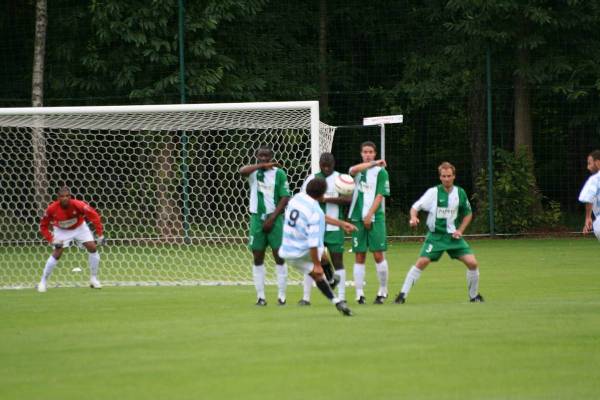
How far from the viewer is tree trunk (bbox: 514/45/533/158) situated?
26.2m

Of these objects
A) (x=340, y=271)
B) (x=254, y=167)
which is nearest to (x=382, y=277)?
(x=340, y=271)

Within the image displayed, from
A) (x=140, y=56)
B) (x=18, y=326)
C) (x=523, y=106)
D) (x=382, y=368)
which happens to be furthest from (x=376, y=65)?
(x=382, y=368)

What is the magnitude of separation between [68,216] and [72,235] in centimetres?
29

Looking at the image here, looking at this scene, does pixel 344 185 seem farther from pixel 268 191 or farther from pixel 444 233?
pixel 444 233

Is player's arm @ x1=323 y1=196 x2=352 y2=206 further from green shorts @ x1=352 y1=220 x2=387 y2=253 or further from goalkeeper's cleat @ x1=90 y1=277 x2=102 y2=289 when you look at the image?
goalkeeper's cleat @ x1=90 y1=277 x2=102 y2=289

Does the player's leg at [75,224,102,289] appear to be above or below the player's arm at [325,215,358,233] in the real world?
below

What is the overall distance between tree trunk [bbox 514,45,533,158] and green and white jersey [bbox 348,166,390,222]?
1447 cm

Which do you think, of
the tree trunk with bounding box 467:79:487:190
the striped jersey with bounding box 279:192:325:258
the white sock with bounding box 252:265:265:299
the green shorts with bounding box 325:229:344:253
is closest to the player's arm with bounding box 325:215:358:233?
the green shorts with bounding box 325:229:344:253

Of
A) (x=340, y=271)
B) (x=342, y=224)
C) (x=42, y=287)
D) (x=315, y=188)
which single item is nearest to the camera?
(x=315, y=188)

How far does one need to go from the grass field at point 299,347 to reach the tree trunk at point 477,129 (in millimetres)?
14278

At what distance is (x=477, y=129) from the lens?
27.8m

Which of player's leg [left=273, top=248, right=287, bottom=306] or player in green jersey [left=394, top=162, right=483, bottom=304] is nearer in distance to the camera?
player in green jersey [left=394, top=162, right=483, bottom=304]

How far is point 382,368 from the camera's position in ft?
24.7

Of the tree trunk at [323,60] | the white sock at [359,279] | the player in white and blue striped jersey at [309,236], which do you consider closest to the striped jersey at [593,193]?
the white sock at [359,279]
